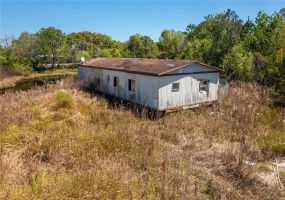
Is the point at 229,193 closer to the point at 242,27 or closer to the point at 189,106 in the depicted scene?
the point at 189,106

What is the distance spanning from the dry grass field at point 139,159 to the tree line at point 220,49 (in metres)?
9.33

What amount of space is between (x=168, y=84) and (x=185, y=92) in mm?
1430

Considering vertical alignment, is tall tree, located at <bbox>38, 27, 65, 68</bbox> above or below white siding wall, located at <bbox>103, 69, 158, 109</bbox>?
above

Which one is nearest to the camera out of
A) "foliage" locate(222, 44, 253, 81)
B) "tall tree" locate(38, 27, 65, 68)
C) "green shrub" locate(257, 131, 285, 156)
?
"green shrub" locate(257, 131, 285, 156)

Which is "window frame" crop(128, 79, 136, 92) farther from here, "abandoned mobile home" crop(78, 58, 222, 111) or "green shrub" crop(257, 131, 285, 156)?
"green shrub" crop(257, 131, 285, 156)

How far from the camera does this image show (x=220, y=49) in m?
24.2

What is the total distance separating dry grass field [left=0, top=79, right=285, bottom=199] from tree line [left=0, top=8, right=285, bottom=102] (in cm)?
933

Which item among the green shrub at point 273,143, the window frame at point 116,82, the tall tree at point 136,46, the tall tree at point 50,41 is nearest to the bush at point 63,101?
the window frame at point 116,82

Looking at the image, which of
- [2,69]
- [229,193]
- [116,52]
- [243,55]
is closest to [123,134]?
[229,193]

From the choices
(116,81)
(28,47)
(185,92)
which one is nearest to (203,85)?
(185,92)

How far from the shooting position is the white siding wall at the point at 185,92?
1229cm

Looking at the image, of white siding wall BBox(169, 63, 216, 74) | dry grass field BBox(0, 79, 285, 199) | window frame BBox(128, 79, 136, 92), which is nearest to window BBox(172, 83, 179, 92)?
white siding wall BBox(169, 63, 216, 74)

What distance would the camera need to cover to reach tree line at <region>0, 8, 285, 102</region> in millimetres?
19312

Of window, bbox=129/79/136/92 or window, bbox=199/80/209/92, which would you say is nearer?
window, bbox=199/80/209/92
